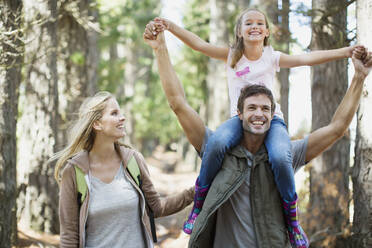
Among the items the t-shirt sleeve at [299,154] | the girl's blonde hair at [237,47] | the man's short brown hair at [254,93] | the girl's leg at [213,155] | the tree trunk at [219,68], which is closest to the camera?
the girl's leg at [213,155]

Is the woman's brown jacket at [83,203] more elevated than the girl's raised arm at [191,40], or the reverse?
the girl's raised arm at [191,40]

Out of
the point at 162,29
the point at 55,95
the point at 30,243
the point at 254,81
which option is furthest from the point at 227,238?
the point at 55,95

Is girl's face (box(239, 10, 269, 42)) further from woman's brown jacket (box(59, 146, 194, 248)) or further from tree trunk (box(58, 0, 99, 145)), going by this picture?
tree trunk (box(58, 0, 99, 145))

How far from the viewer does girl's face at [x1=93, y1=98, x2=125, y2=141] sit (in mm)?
3918

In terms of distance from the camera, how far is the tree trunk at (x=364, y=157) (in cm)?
491

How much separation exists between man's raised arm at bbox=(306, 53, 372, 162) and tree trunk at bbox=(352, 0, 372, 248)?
4.86 ft

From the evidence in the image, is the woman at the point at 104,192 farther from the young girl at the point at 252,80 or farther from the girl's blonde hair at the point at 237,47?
the girl's blonde hair at the point at 237,47

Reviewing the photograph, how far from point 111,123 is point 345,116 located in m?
1.96

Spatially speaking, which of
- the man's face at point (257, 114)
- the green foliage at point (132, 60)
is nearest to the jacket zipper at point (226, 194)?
the man's face at point (257, 114)

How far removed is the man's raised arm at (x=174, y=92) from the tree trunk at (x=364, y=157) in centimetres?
231

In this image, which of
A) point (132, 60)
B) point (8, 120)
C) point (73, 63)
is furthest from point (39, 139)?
point (132, 60)

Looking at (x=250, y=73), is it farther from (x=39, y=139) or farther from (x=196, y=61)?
(x=196, y=61)

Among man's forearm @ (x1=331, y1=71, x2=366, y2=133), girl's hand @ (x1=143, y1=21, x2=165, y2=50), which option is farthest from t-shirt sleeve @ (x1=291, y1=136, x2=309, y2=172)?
girl's hand @ (x1=143, y1=21, x2=165, y2=50)

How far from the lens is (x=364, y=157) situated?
501cm
